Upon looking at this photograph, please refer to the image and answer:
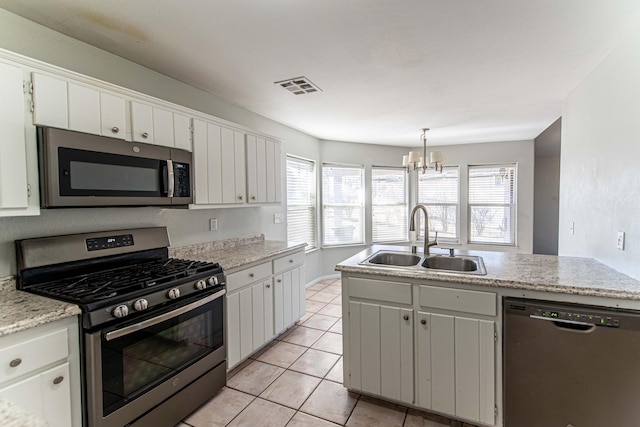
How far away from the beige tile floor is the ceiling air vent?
8.12 ft

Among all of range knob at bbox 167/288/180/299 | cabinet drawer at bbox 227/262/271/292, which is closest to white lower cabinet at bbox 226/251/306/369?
cabinet drawer at bbox 227/262/271/292

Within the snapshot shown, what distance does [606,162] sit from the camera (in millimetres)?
2061

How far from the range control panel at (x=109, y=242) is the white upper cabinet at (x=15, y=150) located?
441mm

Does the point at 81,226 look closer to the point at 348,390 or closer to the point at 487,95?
the point at 348,390

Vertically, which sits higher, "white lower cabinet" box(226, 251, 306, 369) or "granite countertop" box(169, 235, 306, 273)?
"granite countertop" box(169, 235, 306, 273)

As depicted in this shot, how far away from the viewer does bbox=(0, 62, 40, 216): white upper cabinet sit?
142cm

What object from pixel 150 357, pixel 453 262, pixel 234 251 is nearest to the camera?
pixel 150 357

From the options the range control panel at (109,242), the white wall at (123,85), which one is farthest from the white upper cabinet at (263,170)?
the range control panel at (109,242)

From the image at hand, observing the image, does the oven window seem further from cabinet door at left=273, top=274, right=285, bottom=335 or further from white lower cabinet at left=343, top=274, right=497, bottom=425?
white lower cabinet at left=343, top=274, right=497, bottom=425

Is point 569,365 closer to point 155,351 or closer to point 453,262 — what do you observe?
point 453,262

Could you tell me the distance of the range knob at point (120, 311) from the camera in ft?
4.87

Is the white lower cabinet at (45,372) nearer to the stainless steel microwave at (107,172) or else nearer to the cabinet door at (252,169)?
the stainless steel microwave at (107,172)

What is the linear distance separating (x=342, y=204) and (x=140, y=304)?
4.02m

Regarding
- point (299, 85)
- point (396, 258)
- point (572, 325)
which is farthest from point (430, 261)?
point (299, 85)
